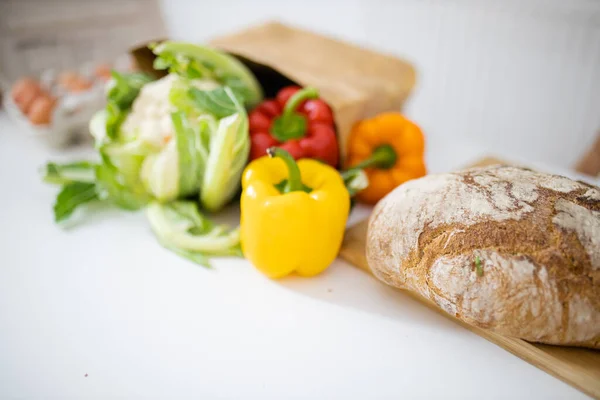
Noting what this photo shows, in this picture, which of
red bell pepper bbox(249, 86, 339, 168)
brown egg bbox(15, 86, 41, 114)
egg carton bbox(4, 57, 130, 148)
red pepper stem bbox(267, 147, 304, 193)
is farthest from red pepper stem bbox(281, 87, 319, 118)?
brown egg bbox(15, 86, 41, 114)

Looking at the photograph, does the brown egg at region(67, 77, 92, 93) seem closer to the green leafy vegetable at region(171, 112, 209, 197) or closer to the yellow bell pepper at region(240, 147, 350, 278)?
the green leafy vegetable at region(171, 112, 209, 197)

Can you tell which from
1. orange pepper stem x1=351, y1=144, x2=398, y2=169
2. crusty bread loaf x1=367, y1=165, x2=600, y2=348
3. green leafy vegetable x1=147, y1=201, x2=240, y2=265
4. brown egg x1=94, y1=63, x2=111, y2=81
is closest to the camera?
crusty bread loaf x1=367, y1=165, x2=600, y2=348

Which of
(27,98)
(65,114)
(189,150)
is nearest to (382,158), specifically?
(189,150)

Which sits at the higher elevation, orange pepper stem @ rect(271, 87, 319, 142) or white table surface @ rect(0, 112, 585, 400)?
orange pepper stem @ rect(271, 87, 319, 142)

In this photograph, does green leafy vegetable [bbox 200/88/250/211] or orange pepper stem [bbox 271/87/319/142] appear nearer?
green leafy vegetable [bbox 200/88/250/211]

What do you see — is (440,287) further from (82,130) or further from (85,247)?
(82,130)

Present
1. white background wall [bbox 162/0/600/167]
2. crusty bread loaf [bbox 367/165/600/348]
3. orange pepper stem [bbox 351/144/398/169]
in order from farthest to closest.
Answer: white background wall [bbox 162/0/600/167]
orange pepper stem [bbox 351/144/398/169]
crusty bread loaf [bbox 367/165/600/348]

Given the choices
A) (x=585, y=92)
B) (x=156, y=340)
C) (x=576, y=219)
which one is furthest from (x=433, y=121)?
(x=156, y=340)

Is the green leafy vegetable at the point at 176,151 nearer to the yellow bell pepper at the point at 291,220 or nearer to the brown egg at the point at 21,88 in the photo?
the yellow bell pepper at the point at 291,220
